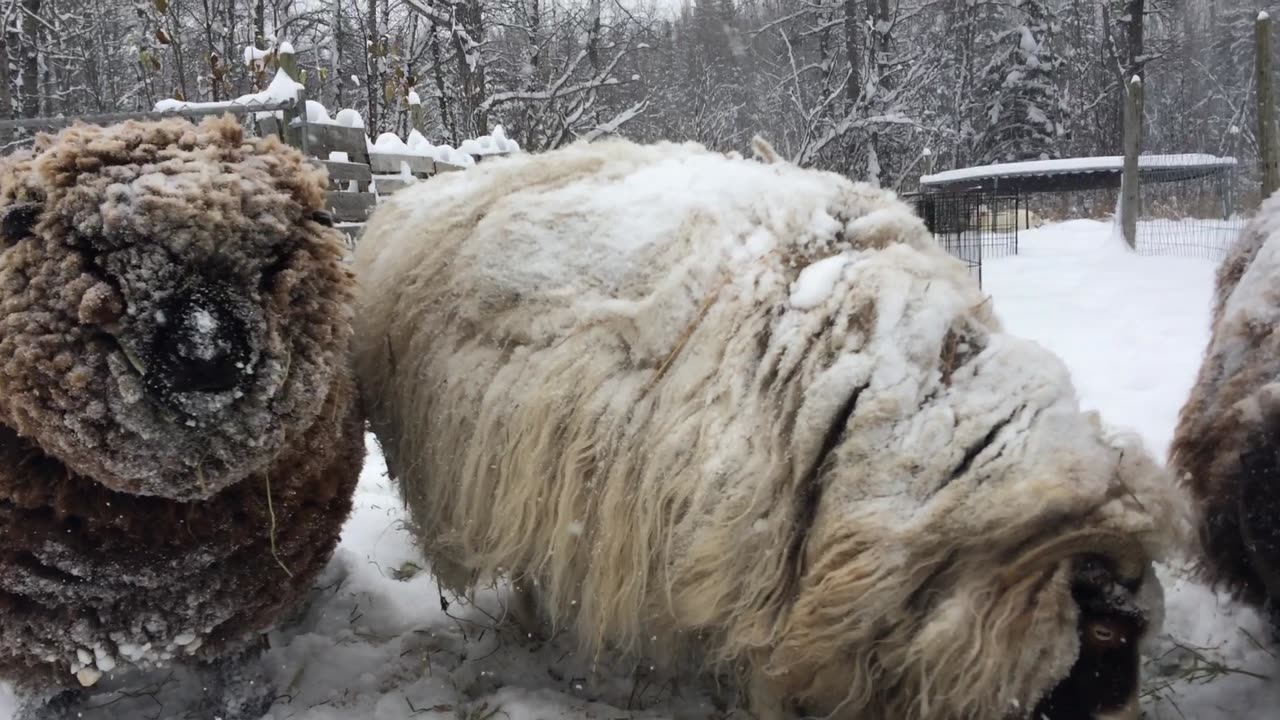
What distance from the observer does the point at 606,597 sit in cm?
209

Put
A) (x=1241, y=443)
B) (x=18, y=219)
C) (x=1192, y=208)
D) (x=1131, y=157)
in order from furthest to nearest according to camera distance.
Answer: (x=1192, y=208) < (x=1131, y=157) < (x=1241, y=443) < (x=18, y=219)

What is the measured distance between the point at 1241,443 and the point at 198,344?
2417 millimetres

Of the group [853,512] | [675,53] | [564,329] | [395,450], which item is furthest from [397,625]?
[675,53]

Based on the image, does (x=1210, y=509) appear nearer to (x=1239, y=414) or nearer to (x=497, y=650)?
(x=1239, y=414)

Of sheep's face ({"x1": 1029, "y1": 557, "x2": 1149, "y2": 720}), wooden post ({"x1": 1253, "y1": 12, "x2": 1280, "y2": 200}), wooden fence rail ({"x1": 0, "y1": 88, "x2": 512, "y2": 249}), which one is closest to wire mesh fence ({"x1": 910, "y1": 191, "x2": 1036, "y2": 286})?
wooden post ({"x1": 1253, "y1": 12, "x2": 1280, "y2": 200})

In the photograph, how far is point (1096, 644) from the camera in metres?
1.67

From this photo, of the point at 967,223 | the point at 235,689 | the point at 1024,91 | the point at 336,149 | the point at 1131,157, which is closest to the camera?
the point at 235,689

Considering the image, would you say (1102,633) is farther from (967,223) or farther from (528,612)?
(967,223)

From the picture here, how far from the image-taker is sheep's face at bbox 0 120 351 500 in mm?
1862

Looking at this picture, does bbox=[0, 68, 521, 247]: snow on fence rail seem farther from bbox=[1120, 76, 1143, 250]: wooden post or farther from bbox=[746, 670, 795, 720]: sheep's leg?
bbox=[1120, 76, 1143, 250]: wooden post

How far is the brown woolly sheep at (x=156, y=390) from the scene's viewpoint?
187 centimetres

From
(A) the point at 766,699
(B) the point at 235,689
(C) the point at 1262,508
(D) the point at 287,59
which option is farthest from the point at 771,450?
(D) the point at 287,59

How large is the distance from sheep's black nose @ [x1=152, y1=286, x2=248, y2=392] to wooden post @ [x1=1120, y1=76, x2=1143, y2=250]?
10.9m

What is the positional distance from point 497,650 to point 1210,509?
81.4 inches
